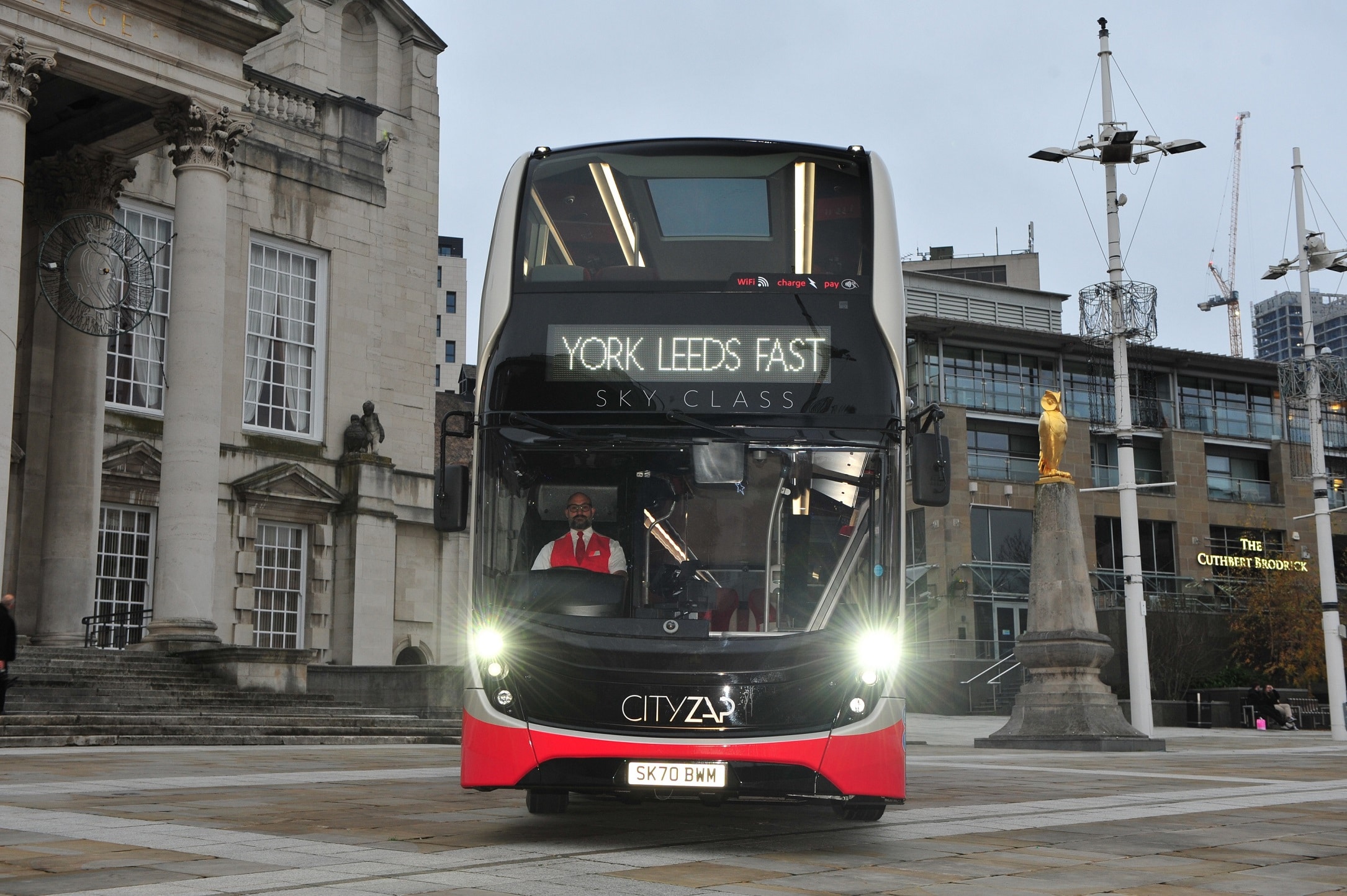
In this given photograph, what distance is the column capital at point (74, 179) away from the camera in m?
25.9

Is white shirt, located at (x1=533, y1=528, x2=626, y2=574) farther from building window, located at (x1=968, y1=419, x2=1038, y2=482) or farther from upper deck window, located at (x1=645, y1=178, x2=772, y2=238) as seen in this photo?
building window, located at (x1=968, y1=419, x2=1038, y2=482)

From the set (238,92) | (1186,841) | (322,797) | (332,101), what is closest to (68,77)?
(238,92)

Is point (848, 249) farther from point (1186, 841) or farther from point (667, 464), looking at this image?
point (1186, 841)

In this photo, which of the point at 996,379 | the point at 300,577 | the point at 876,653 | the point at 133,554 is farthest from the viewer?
the point at 996,379

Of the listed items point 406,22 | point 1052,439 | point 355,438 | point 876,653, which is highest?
point 406,22

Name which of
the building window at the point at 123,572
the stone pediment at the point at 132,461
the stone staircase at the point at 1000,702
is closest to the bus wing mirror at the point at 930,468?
the building window at the point at 123,572

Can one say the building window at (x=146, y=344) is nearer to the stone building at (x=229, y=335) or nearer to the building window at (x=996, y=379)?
the stone building at (x=229, y=335)

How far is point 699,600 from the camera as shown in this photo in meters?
8.55

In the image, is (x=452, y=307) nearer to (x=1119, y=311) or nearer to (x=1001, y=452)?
(x=1001, y=452)

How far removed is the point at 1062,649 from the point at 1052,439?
3528 mm

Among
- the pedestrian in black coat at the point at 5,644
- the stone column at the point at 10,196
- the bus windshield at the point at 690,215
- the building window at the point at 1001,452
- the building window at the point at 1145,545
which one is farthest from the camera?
the building window at the point at 1145,545

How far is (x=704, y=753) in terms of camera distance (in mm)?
8172

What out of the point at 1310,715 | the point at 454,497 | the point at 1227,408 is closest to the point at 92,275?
the point at 454,497

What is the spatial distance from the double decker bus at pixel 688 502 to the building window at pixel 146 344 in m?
20.4
